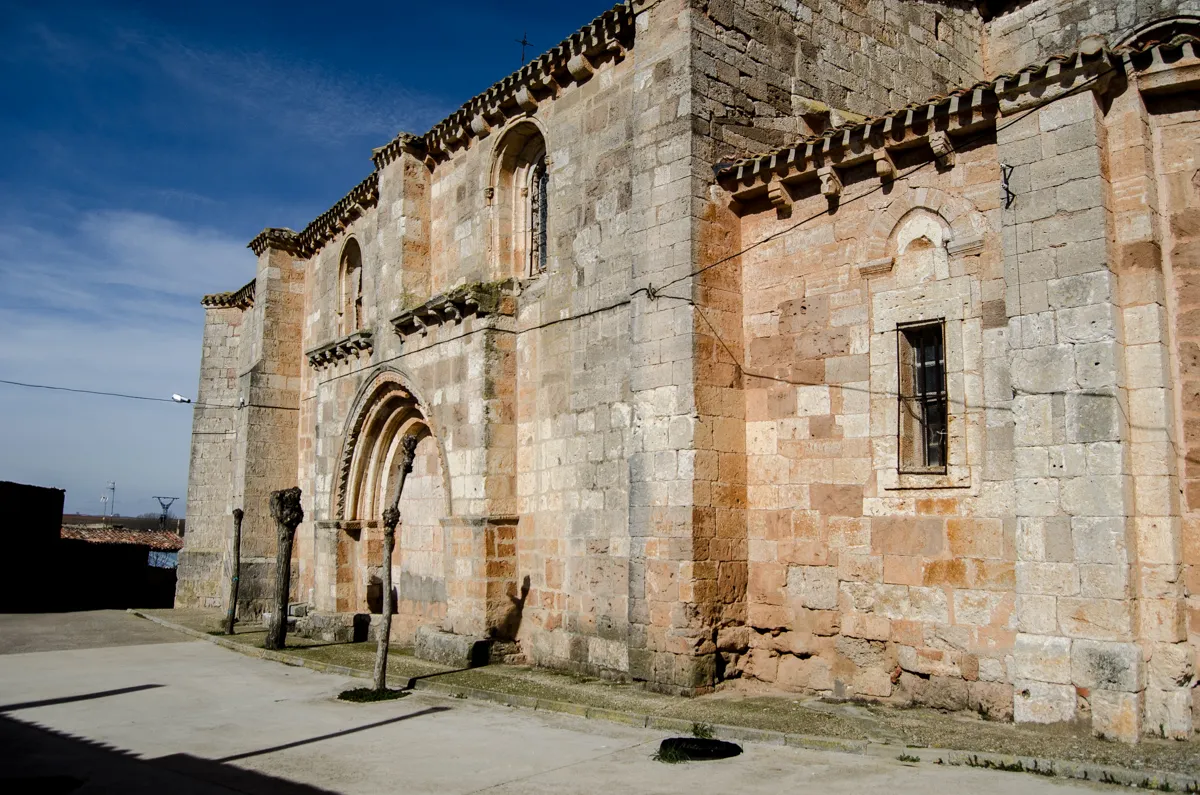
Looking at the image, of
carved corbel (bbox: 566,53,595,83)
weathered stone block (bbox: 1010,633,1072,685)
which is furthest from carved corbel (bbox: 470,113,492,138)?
weathered stone block (bbox: 1010,633,1072,685)

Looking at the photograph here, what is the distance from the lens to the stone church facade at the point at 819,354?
7750 mm

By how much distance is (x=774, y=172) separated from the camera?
10391 millimetres

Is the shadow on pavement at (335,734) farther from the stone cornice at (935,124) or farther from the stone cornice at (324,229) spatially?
the stone cornice at (324,229)

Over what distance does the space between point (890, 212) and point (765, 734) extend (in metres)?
4.92

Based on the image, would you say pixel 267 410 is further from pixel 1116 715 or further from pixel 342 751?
pixel 1116 715

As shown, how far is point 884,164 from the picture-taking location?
31.0 feet

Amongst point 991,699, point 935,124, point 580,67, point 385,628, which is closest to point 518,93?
point 580,67

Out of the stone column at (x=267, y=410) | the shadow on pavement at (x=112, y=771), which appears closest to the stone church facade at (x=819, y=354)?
the shadow on pavement at (x=112, y=771)

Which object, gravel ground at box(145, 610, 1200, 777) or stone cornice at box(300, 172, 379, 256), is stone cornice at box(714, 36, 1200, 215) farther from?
stone cornice at box(300, 172, 379, 256)

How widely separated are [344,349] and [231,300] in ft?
31.1

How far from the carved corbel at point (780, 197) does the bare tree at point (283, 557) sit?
365 inches

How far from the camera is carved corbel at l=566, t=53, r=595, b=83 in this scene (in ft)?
40.9

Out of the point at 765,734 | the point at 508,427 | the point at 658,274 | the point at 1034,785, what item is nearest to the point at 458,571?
the point at 508,427

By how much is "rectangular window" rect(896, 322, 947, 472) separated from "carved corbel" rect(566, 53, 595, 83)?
5494 millimetres
